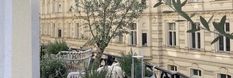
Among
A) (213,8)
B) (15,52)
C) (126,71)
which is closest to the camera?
(15,52)

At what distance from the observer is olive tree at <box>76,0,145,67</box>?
19.1ft

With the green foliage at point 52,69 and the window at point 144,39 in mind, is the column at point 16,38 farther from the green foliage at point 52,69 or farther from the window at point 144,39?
the window at point 144,39

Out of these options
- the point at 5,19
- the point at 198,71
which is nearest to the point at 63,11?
the point at 198,71

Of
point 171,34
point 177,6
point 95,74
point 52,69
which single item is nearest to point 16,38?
point 177,6

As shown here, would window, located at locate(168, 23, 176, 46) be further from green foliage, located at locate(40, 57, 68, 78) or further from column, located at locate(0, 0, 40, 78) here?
column, located at locate(0, 0, 40, 78)

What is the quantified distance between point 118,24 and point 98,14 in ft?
1.10

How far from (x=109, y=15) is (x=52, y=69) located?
2.49 metres

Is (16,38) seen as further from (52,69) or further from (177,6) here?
(52,69)

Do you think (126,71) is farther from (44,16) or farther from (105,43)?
(44,16)

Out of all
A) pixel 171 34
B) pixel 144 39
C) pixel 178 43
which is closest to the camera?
pixel 178 43

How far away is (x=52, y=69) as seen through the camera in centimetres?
356

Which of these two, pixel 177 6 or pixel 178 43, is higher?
pixel 177 6

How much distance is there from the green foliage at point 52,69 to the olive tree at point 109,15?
193 centimetres

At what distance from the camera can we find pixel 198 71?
12.6 metres
